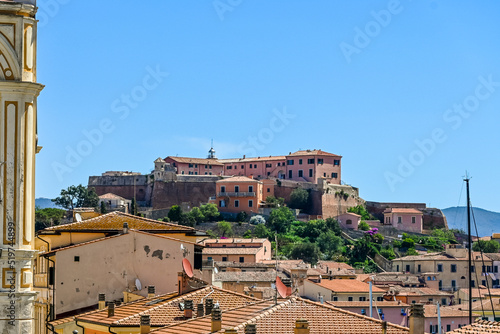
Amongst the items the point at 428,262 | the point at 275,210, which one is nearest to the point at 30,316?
the point at 428,262

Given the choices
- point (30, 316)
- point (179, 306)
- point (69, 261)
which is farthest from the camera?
point (69, 261)

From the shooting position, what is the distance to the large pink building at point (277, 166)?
Answer: 118 m

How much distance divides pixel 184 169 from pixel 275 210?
18188 mm

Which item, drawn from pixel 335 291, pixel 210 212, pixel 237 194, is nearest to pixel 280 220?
pixel 210 212

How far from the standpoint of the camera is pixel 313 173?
118 meters

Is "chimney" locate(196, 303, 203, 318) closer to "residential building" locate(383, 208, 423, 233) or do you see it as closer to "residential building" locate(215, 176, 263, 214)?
"residential building" locate(215, 176, 263, 214)

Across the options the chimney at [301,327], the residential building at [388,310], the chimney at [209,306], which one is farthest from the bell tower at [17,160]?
the residential building at [388,310]

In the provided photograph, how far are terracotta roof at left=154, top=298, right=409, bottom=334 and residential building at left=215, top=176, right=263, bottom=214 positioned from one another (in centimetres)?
9352

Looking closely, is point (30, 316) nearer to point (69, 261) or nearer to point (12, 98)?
point (12, 98)

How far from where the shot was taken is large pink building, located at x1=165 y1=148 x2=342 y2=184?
11819cm

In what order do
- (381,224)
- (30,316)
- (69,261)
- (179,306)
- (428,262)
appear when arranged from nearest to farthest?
(30,316)
(179,306)
(69,261)
(428,262)
(381,224)

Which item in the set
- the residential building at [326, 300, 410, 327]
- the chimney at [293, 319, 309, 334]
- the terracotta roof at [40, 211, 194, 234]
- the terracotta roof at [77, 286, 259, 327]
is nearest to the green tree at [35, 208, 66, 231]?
the residential building at [326, 300, 410, 327]

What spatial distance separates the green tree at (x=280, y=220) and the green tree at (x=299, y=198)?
6101mm

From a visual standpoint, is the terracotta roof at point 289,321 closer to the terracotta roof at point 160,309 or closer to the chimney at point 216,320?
the chimney at point 216,320
